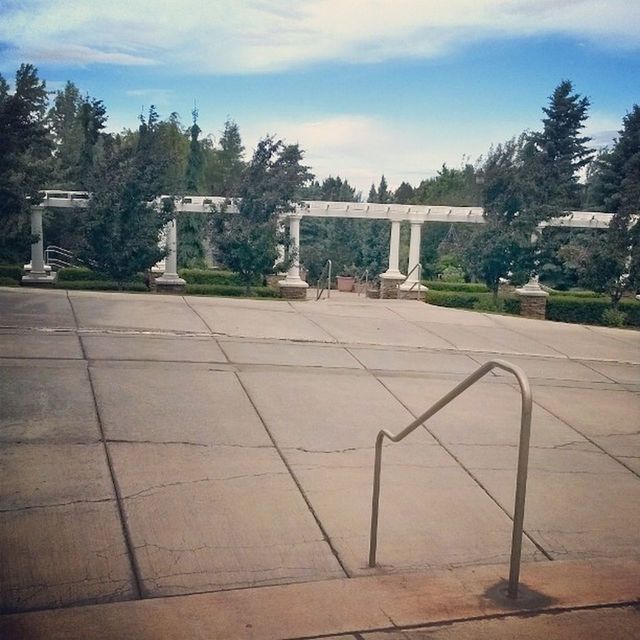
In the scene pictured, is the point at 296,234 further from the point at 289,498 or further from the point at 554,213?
the point at 289,498

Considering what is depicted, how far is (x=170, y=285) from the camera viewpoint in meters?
18.0

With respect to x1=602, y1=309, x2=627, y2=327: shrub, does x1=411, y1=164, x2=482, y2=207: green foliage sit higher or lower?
higher

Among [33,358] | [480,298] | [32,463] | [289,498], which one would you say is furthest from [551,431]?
[480,298]

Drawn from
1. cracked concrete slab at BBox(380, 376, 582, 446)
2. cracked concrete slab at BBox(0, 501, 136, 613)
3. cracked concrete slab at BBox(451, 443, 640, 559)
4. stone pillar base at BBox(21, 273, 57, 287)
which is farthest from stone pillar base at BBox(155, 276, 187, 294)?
cracked concrete slab at BBox(0, 501, 136, 613)

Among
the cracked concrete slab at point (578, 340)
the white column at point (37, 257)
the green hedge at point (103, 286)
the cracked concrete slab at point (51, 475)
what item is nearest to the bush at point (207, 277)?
the green hedge at point (103, 286)

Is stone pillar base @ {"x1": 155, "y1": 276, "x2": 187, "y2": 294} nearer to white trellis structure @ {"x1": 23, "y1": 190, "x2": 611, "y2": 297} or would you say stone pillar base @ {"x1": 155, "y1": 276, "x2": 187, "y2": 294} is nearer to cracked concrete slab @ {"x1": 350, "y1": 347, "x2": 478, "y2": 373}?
white trellis structure @ {"x1": 23, "y1": 190, "x2": 611, "y2": 297}

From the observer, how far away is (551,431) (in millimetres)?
6398

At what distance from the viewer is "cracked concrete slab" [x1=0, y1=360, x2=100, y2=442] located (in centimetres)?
527

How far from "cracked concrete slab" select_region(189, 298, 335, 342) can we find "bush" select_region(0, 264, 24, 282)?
9290mm

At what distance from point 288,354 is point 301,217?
10.2 meters

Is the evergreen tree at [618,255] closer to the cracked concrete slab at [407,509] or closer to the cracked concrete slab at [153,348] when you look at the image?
the cracked concrete slab at [153,348]

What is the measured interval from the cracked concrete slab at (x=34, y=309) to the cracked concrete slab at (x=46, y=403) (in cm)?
200

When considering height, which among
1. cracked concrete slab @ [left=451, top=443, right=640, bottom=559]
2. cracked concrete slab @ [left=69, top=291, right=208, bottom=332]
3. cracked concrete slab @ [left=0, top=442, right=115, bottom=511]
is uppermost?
cracked concrete slab @ [left=69, top=291, right=208, bottom=332]

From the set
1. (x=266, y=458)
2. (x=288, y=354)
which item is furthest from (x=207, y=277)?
(x=266, y=458)
